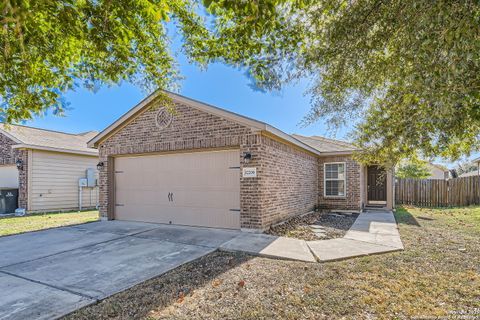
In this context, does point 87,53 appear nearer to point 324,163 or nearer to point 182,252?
point 182,252

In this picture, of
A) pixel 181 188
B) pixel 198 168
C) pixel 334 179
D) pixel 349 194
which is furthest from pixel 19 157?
pixel 349 194

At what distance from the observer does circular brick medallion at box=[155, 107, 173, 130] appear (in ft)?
27.5

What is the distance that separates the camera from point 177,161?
27.2 feet

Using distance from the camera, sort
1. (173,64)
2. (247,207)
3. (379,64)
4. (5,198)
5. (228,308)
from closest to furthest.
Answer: (228,308), (379,64), (173,64), (247,207), (5,198)

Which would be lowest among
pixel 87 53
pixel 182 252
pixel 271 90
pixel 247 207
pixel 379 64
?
pixel 182 252

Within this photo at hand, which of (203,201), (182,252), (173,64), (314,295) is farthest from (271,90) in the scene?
(203,201)

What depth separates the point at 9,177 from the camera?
12773 mm

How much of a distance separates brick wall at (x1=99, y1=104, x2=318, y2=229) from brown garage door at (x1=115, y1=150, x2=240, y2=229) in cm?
33

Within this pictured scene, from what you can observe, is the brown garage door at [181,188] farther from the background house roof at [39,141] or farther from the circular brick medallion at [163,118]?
the background house roof at [39,141]

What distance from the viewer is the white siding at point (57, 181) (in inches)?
469

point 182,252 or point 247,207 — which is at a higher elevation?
point 247,207

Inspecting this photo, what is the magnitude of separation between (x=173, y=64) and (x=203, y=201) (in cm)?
416

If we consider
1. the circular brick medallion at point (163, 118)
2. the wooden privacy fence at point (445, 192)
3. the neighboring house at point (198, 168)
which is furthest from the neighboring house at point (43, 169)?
the wooden privacy fence at point (445, 192)

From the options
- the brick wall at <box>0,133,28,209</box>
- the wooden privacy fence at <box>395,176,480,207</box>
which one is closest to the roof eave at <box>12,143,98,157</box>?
the brick wall at <box>0,133,28,209</box>
